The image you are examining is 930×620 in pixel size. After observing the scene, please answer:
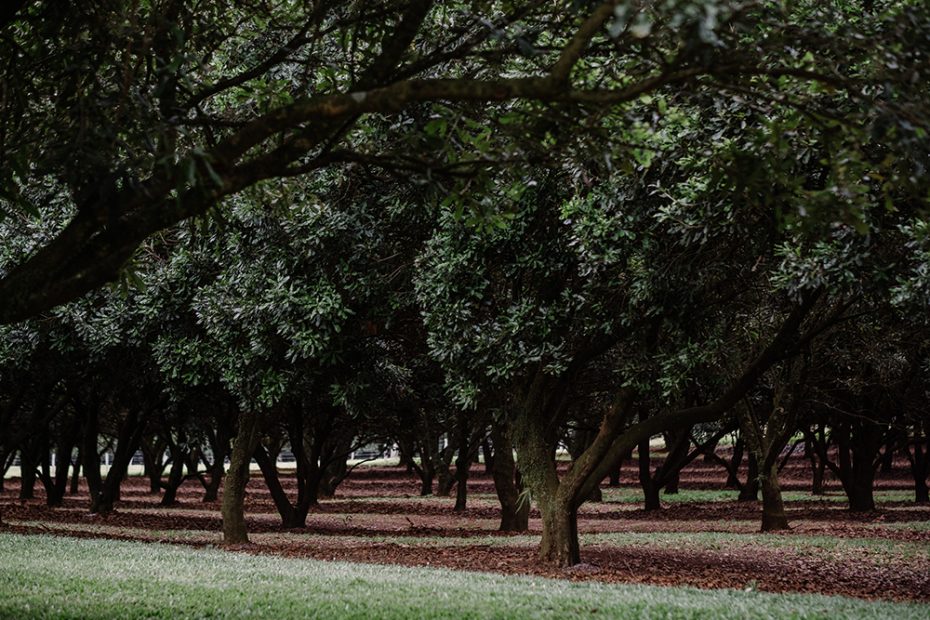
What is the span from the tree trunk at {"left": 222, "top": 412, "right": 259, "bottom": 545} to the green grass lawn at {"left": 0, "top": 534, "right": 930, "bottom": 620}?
18.1ft

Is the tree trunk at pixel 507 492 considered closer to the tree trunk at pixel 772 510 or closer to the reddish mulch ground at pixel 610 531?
the reddish mulch ground at pixel 610 531

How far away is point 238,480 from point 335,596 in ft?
33.8

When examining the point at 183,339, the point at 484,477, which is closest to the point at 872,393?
the point at 183,339

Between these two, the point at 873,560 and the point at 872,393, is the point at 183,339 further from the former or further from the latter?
the point at 872,393

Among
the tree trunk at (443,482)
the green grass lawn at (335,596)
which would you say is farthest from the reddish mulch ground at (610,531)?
the green grass lawn at (335,596)

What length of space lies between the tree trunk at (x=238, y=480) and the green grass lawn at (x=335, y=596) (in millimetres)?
5519

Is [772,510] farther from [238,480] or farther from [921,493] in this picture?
[238,480]

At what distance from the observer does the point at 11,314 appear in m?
6.95

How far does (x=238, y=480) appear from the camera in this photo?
21406 millimetres

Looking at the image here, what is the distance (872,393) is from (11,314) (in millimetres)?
25012

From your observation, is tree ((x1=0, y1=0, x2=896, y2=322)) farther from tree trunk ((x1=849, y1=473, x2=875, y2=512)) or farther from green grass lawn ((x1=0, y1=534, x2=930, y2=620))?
tree trunk ((x1=849, y1=473, x2=875, y2=512))

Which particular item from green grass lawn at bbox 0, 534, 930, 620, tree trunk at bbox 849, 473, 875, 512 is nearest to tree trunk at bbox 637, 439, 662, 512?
tree trunk at bbox 849, 473, 875, 512

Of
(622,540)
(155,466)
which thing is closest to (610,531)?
(622,540)

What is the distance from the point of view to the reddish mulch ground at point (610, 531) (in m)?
16.1
